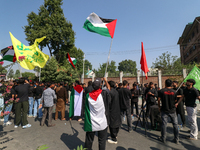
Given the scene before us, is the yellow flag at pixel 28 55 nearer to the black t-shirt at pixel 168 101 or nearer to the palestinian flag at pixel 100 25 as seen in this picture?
the palestinian flag at pixel 100 25

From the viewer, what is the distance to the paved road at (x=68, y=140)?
11.5ft

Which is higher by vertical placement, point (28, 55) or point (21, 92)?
point (28, 55)

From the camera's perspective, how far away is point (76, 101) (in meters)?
6.27

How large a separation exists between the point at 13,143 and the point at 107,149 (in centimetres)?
294

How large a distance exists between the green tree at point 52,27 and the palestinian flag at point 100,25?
68.0ft

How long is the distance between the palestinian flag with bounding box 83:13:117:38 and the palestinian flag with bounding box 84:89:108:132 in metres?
2.38

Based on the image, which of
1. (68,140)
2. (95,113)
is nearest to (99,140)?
(95,113)

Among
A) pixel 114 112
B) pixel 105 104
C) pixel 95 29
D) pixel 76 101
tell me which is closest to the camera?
pixel 105 104

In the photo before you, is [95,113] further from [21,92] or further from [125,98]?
[21,92]

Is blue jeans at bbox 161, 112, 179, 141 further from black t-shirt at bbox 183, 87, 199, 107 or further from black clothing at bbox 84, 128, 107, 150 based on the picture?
black clothing at bbox 84, 128, 107, 150

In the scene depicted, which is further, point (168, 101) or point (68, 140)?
point (68, 140)

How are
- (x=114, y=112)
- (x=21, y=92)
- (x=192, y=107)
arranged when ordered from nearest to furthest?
(x=114, y=112) < (x=192, y=107) < (x=21, y=92)

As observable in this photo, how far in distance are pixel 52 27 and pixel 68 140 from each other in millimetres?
24036

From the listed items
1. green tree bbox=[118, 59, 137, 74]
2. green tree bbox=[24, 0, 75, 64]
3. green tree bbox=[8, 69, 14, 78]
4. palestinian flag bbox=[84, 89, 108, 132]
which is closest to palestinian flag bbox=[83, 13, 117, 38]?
palestinian flag bbox=[84, 89, 108, 132]
